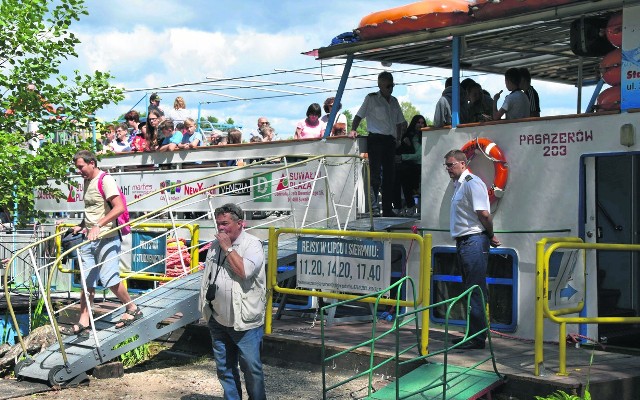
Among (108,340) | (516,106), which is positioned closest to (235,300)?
(108,340)

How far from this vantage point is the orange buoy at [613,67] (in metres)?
9.20

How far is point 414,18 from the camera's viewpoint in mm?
10406

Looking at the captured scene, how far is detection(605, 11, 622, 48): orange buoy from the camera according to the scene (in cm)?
902

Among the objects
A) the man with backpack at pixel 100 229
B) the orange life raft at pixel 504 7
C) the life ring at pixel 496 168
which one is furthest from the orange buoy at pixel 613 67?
the man with backpack at pixel 100 229

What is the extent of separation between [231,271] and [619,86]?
4564mm

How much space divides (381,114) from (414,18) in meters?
1.69

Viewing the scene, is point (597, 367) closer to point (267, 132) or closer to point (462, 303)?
point (462, 303)

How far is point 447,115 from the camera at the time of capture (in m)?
10.8

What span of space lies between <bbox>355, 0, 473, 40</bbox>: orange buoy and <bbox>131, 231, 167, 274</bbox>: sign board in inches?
152

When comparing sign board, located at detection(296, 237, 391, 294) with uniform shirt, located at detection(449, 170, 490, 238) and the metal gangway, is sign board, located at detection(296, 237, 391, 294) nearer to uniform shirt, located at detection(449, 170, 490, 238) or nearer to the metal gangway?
uniform shirt, located at detection(449, 170, 490, 238)

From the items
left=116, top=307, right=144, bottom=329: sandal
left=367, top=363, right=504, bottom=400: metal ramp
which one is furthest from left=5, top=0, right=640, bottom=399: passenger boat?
left=367, top=363, right=504, bottom=400: metal ramp

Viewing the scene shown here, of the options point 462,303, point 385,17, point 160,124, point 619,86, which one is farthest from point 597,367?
point 160,124

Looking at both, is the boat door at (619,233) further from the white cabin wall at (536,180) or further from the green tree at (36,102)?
the green tree at (36,102)

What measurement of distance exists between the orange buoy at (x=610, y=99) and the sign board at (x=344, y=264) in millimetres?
2648
